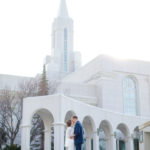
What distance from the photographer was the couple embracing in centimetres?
966

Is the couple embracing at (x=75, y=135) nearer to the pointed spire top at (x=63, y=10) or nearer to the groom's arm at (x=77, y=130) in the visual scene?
the groom's arm at (x=77, y=130)

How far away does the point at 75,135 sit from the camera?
31.8 ft

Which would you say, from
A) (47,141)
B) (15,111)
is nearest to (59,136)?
(47,141)

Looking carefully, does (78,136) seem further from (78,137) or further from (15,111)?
(15,111)

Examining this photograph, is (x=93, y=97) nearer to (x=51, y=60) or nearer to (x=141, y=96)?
(x=141, y=96)

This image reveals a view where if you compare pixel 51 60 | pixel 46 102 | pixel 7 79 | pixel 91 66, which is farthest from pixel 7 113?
pixel 51 60

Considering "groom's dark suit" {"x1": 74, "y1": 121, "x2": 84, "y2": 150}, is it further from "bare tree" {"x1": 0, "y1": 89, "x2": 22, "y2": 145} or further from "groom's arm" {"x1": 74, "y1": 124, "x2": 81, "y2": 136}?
"bare tree" {"x1": 0, "y1": 89, "x2": 22, "y2": 145}

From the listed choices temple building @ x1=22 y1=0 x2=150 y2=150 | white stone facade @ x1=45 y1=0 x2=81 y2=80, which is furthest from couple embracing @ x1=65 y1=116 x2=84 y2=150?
white stone facade @ x1=45 y1=0 x2=81 y2=80

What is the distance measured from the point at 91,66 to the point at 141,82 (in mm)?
6253

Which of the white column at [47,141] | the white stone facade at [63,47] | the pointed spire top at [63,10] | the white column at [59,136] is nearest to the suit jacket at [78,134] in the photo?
the white column at [59,136]

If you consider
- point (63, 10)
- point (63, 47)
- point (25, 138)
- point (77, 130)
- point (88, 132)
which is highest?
point (63, 10)

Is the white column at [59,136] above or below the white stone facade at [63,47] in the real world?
below

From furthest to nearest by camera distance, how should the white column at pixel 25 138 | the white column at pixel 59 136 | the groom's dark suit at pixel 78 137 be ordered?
the white column at pixel 25 138
the white column at pixel 59 136
the groom's dark suit at pixel 78 137

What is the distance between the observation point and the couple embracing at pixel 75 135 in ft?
31.7
